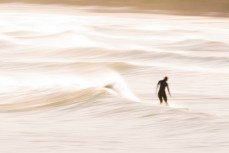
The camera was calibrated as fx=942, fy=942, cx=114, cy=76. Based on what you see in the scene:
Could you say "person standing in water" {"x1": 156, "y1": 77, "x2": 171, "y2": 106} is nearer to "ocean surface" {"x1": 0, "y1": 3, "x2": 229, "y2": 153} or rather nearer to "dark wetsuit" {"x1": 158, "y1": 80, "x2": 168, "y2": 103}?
"dark wetsuit" {"x1": 158, "y1": 80, "x2": 168, "y2": 103}

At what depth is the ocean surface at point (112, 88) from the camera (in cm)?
916

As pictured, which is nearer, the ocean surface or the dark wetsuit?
the ocean surface

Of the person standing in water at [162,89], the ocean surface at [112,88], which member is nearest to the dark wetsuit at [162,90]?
the person standing in water at [162,89]

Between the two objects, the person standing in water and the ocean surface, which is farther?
the person standing in water

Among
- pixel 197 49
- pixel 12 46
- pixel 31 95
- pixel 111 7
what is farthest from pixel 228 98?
pixel 111 7

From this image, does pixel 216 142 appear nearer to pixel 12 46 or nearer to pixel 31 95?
pixel 31 95

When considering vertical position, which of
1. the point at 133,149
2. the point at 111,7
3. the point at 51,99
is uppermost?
the point at 111,7

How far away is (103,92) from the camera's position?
1184 cm

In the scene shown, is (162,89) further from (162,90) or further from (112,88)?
(112,88)

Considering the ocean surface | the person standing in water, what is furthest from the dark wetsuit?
the ocean surface

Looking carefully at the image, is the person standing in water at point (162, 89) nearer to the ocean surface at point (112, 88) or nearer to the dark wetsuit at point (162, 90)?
the dark wetsuit at point (162, 90)

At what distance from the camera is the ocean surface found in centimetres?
916

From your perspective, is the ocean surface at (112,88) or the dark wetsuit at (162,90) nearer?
the ocean surface at (112,88)

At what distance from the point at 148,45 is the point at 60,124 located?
907 cm
